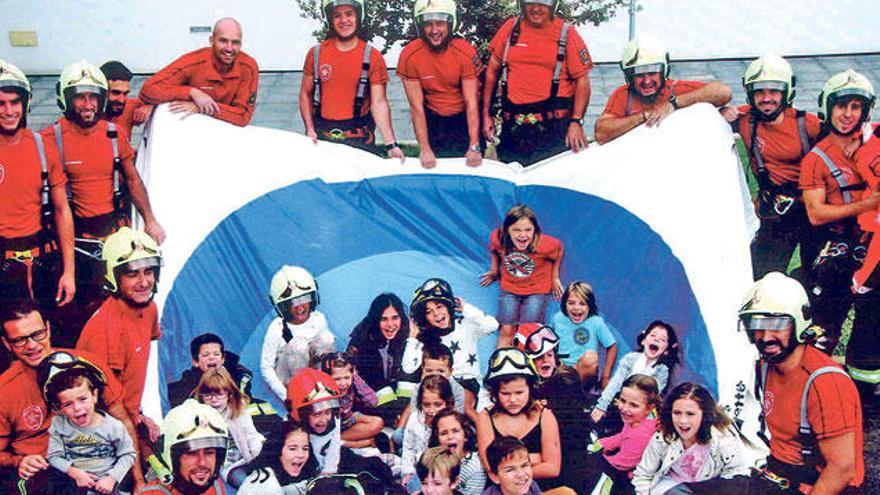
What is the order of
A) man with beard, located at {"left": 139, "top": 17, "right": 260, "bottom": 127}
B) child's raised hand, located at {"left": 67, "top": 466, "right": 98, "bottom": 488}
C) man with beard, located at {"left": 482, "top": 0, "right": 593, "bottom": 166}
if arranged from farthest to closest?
man with beard, located at {"left": 482, "top": 0, "right": 593, "bottom": 166} < man with beard, located at {"left": 139, "top": 17, "right": 260, "bottom": 127} < child's raised hand, located at {"left": 67, "top": 466, "right": 98, "bottom": 488}

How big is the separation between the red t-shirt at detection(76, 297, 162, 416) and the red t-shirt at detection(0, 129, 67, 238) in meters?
0.74

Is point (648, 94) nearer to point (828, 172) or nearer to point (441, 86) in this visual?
point (828, 172)

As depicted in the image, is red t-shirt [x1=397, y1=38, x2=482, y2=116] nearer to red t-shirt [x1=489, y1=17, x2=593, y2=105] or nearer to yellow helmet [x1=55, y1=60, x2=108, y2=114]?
red t-shirt [x1=489, y1=17, x2=593, y2=105]

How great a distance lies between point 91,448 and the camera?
5430 mm

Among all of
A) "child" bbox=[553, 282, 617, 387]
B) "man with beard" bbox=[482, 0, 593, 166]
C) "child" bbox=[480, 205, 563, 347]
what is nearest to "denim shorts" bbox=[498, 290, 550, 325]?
"child" bbox=[480, 205, 563, 347]

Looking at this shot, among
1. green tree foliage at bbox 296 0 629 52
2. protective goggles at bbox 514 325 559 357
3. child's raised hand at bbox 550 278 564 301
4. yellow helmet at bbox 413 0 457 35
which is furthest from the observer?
green tree foliage at bbox 296 0 629 52

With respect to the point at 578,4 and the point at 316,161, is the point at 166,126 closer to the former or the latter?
the point at 316,161

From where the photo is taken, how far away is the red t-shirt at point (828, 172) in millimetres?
6418

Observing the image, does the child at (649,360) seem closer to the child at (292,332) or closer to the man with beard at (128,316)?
the child at (292,332)

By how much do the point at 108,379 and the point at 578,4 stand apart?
755 centimetres

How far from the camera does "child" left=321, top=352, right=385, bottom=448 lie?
19.4 feet

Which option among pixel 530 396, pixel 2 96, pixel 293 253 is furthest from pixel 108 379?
pixel 530 396

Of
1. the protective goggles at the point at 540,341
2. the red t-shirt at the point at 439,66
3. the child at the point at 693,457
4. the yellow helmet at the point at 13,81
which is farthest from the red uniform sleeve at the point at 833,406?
the yellow helmet at the point at 13,81

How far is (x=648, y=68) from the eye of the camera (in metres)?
6.66
